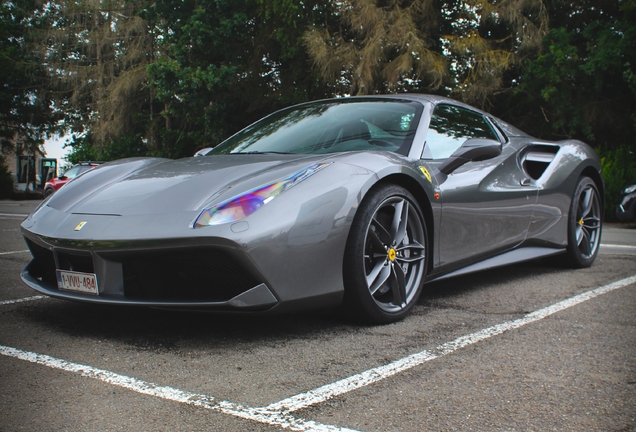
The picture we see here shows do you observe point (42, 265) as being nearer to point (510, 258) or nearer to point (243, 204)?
point (243, 204)

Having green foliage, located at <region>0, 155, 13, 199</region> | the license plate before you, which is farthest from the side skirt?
green foliage, located at <region>0, 155, 13, 199</region>

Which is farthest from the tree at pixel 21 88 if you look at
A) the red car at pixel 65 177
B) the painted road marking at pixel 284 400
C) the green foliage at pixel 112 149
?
the painted road marking at pixel 284 400

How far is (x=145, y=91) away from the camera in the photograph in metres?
25.0

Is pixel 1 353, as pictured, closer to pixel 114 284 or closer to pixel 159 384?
pixel 114 284

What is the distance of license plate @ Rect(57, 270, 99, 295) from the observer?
9.05 feet

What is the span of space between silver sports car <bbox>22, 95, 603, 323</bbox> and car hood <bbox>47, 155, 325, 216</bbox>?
0.01 meters

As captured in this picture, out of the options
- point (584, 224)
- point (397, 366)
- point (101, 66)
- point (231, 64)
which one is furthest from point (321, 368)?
point (101, 66)

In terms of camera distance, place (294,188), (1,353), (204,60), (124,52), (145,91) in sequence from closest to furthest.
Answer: (1,353) < (294,188) < (204,60) < (145,91) < (124,52)

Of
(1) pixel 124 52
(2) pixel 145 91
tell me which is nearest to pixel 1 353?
(2) pixel 145 91

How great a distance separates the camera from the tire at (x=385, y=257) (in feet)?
9.74

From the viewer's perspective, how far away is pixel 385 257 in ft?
10.4

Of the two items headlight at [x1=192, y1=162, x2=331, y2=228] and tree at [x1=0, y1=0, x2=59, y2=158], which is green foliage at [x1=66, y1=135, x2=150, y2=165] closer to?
tree at [x1=0, y1=0, x2=59, y2=158]

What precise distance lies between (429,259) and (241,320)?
105cm

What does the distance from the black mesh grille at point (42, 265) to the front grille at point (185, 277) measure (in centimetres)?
58
